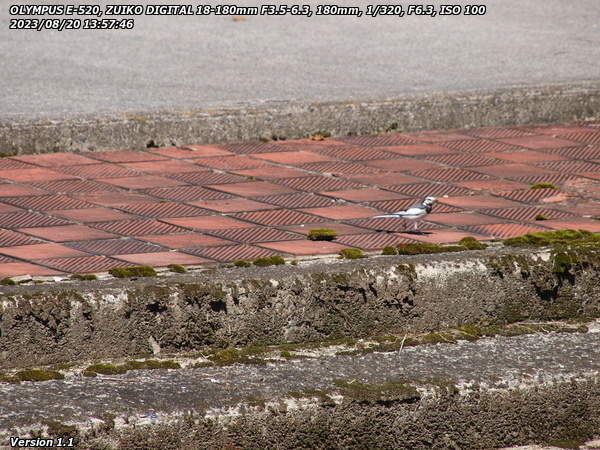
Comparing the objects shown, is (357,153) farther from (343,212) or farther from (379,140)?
(343,212)

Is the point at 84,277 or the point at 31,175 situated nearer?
the point at 84,277

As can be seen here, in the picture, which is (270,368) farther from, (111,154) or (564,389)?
(111,154)

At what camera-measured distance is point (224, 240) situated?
3641 mm

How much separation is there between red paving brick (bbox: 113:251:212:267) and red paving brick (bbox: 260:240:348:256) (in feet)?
0.96

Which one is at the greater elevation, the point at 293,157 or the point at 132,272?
the point at 132,272

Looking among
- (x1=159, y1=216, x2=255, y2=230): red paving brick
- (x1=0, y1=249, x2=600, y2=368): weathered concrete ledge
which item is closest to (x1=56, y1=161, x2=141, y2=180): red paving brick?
(x1=159, y1=216, x2=255, y2=230): red paving brick

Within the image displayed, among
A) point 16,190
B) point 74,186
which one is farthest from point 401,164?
point 16,190

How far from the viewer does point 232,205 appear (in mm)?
4203

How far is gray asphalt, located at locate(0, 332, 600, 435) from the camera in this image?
7.78ft

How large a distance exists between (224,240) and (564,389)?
4.56ft

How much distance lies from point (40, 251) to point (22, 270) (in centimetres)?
26

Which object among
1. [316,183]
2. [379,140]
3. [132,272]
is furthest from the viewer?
[379,140]

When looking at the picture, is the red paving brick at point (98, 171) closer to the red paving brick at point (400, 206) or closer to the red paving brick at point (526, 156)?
the red paving brick at point (400, 206)

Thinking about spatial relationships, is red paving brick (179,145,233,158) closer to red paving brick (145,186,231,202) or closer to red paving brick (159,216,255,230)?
red paving brick (145,186,231,202)
